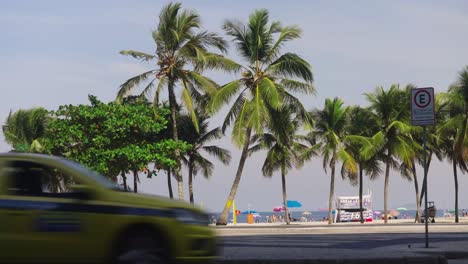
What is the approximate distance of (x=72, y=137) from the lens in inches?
1720

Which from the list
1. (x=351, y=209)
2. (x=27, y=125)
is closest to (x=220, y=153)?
(x=27, y=125)

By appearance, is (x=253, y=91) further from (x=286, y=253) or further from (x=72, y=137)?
(x=286, y=253)

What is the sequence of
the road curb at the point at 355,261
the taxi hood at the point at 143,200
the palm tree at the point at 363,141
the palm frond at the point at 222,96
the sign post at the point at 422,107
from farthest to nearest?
the palm tree at the point at 363,141
the palm frond at the point at 222,96
the sign post at the point at 422,107
the road curb at the point at 355,261
the taxi hood at the point at 143,200

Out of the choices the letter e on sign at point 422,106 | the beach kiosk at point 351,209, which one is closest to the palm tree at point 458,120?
the beach kiosk at point 351,209

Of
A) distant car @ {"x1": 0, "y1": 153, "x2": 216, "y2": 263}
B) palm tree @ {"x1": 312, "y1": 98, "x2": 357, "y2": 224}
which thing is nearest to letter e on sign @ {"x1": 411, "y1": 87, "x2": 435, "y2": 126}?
distant car @ {"x1": 0, "y1": 153, "x2": 216, "y2": 263}

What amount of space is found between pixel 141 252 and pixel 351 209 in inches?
2859

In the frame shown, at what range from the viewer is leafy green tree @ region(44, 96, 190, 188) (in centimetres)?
4241

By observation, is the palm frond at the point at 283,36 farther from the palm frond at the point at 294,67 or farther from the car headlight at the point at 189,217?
the car headlight at the point at 189,217

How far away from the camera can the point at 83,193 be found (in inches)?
336

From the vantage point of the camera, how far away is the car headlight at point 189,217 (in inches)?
344

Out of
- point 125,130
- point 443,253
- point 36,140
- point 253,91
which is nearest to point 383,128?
point 253,91

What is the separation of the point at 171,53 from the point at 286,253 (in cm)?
3129

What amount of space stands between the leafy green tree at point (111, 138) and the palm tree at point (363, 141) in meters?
14.5

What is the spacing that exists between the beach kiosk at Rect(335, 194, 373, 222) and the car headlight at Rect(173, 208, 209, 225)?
228 ft
